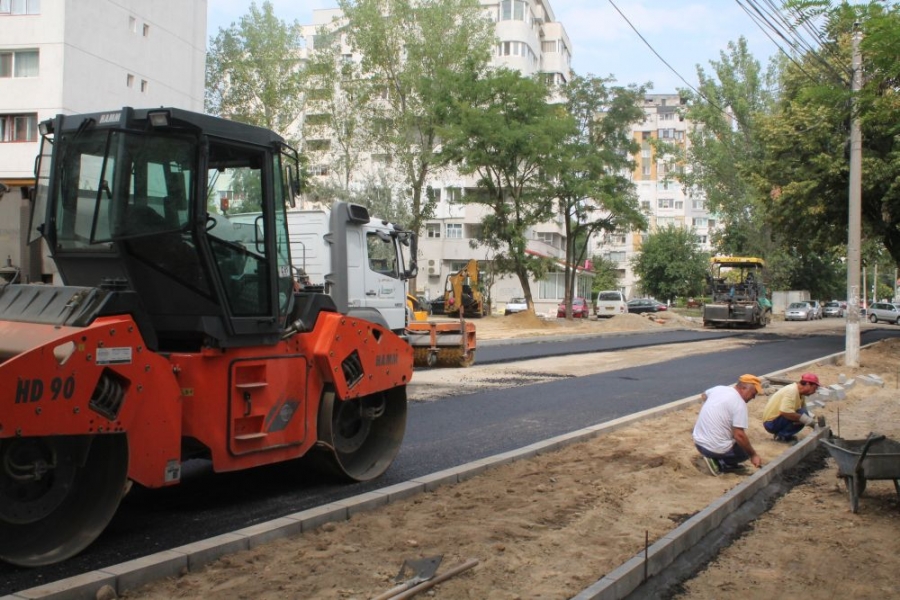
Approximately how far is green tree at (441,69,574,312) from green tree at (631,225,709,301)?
36.4 metres

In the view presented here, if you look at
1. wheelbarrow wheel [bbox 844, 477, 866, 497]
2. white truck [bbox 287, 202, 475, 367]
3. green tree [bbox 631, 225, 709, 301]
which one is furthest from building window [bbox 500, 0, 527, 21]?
wheelbarrow wheel [bbox 844, 477, 866, 497]

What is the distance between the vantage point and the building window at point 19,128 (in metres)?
33.0

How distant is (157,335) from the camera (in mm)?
6074

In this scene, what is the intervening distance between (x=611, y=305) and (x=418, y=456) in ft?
149

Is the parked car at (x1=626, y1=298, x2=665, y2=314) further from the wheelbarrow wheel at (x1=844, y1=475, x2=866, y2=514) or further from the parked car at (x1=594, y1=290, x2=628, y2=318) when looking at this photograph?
the wheelbarrow wheel at (x1=844, y1=475, x2=866, y2=514)

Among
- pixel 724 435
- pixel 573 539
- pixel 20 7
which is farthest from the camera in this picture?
pixel 20 7

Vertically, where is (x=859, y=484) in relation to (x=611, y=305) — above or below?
below

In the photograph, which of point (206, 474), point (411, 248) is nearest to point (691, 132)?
point (411, 248)

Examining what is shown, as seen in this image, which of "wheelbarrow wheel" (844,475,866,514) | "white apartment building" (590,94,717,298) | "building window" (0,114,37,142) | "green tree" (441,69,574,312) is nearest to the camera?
"wheelbarrow wheel" (844,475,866,514)

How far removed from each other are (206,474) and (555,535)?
3.36m

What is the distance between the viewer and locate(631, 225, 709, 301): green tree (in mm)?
72500

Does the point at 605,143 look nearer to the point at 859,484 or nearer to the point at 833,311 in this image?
the point at 859,484

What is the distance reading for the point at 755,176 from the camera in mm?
30453

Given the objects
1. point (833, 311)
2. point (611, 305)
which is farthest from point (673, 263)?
point (611, 305)
